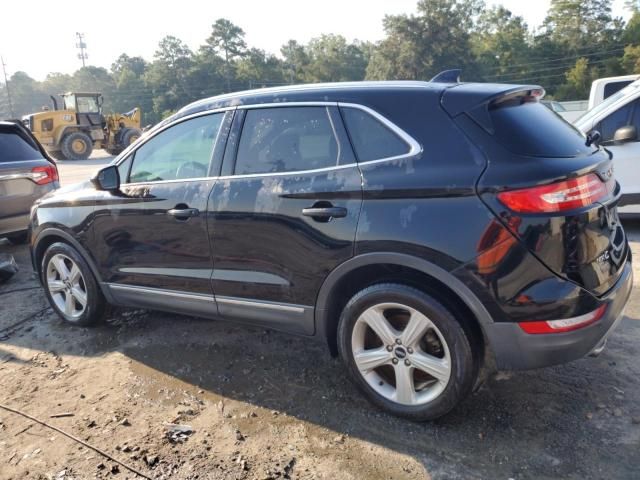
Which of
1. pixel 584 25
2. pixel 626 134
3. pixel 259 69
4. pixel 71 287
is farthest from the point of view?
pixel 259 69

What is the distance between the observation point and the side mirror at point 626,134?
6.04 metres

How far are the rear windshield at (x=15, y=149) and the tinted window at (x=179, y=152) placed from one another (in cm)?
342

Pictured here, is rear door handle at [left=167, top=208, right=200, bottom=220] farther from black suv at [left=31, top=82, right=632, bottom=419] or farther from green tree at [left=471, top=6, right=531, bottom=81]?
green tree at [left=471, top=6, right=531, bottom=81]

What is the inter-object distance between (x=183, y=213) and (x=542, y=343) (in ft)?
7.44

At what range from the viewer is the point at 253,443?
2.76 meters

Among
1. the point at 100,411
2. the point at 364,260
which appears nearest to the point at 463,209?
the point at 364,260

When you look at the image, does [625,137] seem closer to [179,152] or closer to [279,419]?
[179,152]

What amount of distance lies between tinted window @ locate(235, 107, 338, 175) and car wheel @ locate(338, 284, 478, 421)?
83cm

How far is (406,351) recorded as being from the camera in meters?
2.74

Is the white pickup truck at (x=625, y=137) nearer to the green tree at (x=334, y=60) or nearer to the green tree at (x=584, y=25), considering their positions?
the green tree at (x=584, y=25)

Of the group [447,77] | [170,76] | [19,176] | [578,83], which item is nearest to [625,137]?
[447,77]

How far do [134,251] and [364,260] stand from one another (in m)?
1.92

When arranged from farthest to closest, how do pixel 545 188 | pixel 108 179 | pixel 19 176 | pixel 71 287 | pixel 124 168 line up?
pixel 19 176
pixel 71 287
pixel 124 168
pixel 108 179
pixel 545 188

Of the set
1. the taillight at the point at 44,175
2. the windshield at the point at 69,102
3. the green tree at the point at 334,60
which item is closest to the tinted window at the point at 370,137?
the taillight at the point at 44,175
